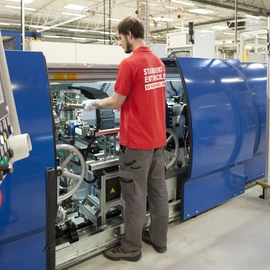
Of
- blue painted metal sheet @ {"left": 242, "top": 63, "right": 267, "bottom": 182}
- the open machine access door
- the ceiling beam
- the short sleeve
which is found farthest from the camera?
the ceiling beam

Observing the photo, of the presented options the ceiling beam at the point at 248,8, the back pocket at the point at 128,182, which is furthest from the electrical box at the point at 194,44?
the ceiling beam at the point at 248,8

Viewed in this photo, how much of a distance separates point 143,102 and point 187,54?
8.79 feet

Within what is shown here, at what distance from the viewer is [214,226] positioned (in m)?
3.02

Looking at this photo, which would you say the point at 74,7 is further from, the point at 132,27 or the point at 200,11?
the point at 132,27

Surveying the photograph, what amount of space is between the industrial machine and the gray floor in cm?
13

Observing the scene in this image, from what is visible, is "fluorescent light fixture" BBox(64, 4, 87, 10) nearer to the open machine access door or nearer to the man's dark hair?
the open machine access door

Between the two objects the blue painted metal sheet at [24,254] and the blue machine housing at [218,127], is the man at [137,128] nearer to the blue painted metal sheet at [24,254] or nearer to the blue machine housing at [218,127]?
the blue machine housing at [218,127]

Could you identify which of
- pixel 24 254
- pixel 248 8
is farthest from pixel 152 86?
pixel 248 8

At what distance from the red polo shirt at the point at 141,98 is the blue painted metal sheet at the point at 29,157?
556mm

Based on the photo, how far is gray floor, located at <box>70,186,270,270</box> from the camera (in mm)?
2404

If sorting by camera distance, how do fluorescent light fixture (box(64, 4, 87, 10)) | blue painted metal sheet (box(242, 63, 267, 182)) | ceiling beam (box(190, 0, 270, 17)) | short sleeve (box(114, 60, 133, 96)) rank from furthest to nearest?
fluorescent light fixture (box(64, 4, 87, 10))
ceiling beam (box(190, 0, 270, 17))
blue painted metal sheet (box(242, 63, 267, 182))
short sleeve (box(114, 60, 133, 96))

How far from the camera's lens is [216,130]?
302cm

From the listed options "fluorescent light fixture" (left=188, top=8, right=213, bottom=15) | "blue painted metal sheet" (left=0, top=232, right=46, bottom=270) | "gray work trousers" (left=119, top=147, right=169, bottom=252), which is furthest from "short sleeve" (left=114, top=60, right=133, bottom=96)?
"fluorescent light fixture" (left=188, top=8, right=213, bottom=15)

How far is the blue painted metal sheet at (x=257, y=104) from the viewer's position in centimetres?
369
